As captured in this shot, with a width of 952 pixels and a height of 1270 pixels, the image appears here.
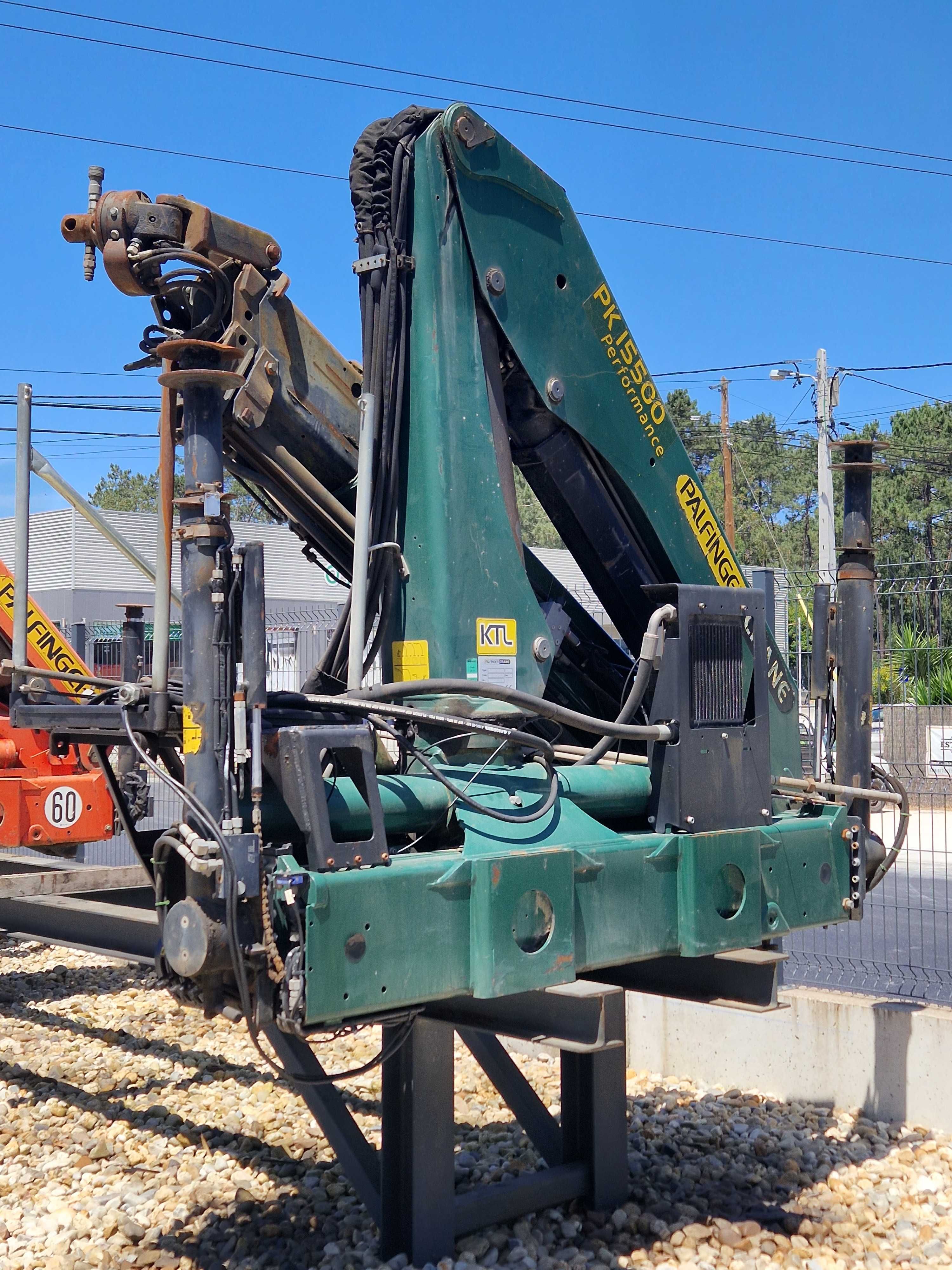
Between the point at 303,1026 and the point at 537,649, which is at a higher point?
the point at 537,649

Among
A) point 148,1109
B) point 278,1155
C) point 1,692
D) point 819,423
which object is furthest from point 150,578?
point 819,423

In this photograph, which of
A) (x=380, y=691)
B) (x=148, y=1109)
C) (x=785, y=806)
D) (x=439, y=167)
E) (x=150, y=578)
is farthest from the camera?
(x=148, y=1109)

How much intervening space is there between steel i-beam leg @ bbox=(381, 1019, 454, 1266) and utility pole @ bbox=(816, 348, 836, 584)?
1834cm

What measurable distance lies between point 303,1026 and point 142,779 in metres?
2.14

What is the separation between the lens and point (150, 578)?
12.6ft

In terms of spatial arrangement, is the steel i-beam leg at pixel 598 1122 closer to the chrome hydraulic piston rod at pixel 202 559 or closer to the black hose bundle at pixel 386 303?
the black hose bundle at pixel 386 303

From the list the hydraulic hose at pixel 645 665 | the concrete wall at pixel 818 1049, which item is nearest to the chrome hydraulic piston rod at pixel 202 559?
the hydraulic hose at pixel 645 665

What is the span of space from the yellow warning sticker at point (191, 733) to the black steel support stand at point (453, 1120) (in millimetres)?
988

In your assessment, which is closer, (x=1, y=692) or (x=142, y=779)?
(x=142, y=779)

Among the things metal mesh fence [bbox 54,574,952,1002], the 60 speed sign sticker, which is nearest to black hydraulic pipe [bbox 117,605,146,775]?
metal mesh fence [bbox 54,574,952,1002]

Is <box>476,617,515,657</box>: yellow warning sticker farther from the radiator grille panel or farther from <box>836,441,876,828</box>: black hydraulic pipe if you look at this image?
<box>836,441,876,828</box>: black hydraulic pipe

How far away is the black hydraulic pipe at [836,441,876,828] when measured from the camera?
5.17 m

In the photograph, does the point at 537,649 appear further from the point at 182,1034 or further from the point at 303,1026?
the point at 182,1034

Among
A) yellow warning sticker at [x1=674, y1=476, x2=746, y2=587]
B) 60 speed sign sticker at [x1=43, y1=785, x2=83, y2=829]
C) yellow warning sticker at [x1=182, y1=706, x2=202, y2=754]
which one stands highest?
yellow warning sticker at [x1=674, y1=476, x2=746, y2=587]
